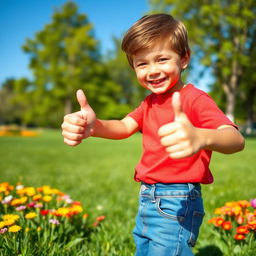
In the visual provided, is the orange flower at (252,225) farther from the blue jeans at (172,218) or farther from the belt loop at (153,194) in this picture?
the belt loop at (153,194)

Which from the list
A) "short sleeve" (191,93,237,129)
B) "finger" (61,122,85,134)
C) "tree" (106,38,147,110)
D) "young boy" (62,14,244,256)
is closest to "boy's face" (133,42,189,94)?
"young boy" (62,14,244,256)

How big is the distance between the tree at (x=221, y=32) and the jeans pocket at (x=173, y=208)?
1952 centimetres

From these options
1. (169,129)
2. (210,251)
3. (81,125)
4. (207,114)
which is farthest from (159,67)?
(210,251)

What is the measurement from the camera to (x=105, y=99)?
35688 mm

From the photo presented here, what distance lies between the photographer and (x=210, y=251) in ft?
8.25

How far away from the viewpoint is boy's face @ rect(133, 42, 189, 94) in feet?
5.56

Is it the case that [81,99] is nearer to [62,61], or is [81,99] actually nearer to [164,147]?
[164,147]

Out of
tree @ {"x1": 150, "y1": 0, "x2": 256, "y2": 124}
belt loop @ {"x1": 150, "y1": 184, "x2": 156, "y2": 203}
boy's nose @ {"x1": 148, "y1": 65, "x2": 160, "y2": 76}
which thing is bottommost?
belt loop @ {"x1": 150, "y1": 184, "x2": 156, "y2": 203}

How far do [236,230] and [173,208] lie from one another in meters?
0.93

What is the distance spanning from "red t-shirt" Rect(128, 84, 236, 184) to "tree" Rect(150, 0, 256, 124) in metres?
19.3

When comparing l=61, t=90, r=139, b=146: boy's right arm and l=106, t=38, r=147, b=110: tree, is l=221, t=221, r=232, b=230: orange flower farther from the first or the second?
l=106, t=38, r=147, b=110: tree

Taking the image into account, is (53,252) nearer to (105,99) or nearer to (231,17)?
(231,17)

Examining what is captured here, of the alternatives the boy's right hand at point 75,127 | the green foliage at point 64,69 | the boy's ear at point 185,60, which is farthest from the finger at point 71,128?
the green foliage at point 64,69

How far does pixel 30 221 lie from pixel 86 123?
1.25 meters
